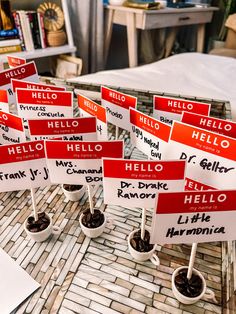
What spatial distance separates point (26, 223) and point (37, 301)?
226 mm

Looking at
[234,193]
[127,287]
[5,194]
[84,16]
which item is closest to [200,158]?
[234,193]

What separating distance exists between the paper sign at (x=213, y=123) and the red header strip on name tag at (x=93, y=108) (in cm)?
24

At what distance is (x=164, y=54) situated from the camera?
3568 millimetres

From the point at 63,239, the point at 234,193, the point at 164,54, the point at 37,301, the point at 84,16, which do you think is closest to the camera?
the point at 234,193

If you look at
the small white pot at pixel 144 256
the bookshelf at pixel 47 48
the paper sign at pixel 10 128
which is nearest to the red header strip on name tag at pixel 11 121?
the paper sign at pixel 10 128

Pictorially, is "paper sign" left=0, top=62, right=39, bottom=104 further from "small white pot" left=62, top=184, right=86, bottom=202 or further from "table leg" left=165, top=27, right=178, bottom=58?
"table leg" left=165, top=27, right=178, bottom=58

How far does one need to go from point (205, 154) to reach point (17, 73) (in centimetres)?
80

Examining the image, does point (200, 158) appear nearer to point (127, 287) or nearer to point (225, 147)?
point (225, 147)

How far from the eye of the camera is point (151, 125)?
80 cm

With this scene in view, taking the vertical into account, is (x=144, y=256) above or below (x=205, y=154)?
below

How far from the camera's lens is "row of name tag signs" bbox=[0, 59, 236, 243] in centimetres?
58

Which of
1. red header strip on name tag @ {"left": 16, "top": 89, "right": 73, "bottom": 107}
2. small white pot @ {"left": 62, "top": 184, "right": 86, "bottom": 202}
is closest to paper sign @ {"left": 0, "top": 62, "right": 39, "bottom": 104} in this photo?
red header strip on name tag @ {"left": 16, "top": 89, "right": 73, "bottom": 107}

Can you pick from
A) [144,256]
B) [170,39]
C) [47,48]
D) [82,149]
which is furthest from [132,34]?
[144,256]

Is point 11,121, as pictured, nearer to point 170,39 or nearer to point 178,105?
point 178,105
